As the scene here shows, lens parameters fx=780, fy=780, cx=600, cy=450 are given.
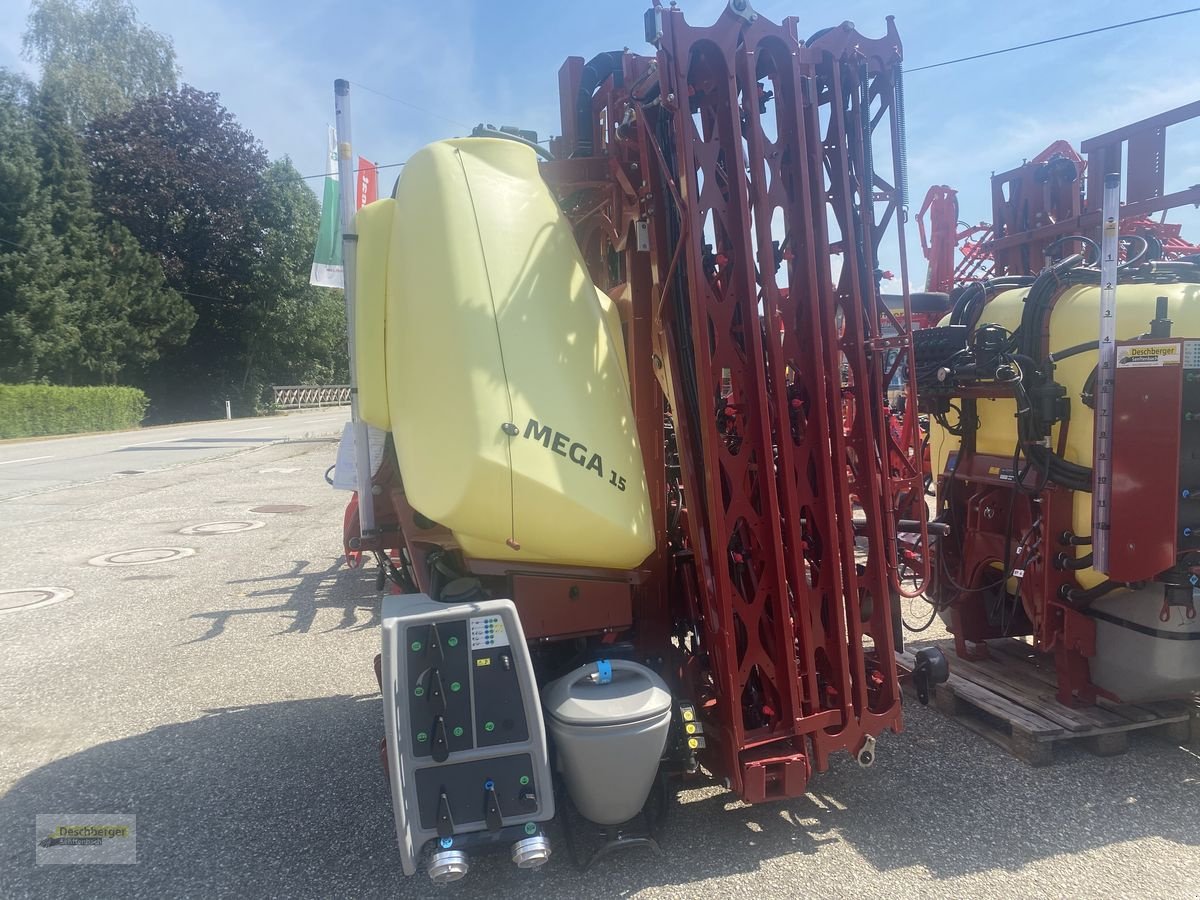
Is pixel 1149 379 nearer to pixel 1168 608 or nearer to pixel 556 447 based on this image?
pixel 1168 608

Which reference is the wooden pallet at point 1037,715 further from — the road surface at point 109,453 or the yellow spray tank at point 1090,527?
the road surface at point 109,453

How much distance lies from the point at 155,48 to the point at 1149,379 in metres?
48.0

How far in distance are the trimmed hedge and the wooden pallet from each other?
2884 cm

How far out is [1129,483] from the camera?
3.48 metres

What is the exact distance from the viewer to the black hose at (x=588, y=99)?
384cm

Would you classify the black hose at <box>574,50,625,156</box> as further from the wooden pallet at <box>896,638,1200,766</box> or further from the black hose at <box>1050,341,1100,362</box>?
the wooden pallet at <box>896,638,1200,766</box>

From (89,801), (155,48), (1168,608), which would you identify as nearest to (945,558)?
(1168,608)

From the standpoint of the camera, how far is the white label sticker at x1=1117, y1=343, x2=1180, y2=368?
132 inches

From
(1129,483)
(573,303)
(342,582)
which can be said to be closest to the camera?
(573,303)

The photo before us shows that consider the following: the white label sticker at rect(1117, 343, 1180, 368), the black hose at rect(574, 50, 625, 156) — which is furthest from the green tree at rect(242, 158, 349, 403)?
the white label sticker at rect(1117, 343, 1180, 368)

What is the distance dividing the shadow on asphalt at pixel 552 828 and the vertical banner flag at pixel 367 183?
9.36ft

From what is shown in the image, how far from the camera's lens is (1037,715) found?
3910mm

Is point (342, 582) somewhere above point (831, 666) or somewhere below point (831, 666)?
below

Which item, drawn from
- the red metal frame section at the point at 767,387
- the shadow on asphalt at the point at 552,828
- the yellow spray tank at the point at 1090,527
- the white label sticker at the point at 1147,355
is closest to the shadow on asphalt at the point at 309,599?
the shadow on asphalt at the point at 552,828
